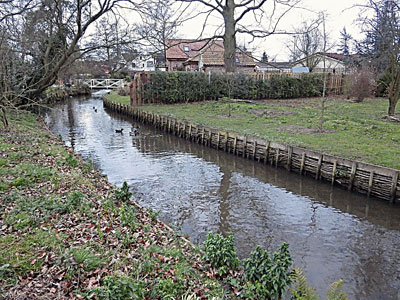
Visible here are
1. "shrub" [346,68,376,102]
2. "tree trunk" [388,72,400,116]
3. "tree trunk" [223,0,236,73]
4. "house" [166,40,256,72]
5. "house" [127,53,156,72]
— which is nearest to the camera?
"tree trunk" [388,72,400,116]

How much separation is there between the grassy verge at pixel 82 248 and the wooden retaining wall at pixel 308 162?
21.5 ft

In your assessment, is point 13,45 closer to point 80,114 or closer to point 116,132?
point 116,132

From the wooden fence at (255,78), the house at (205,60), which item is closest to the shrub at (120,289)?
the wooden fence at (255,78)

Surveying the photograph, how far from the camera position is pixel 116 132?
71.1 feet

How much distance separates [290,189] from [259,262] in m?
6.47

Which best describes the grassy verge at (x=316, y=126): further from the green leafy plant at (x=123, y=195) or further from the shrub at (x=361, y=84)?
the green leafy plant at (x=123, y=195)

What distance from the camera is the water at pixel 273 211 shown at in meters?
6.69

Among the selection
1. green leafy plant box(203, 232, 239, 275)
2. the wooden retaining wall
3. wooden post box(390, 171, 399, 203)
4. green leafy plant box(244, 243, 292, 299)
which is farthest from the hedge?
green leafy plant box(244, 243, 292, 299)

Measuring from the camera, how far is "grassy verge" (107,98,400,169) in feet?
39.3

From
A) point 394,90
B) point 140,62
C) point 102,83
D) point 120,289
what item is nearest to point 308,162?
point 120,289

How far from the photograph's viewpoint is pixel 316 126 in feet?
54.4

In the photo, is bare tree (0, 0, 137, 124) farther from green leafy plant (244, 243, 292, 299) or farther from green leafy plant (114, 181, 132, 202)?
green leafy plant (244, 243, 292, 299)

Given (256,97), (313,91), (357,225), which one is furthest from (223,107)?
(357,225)

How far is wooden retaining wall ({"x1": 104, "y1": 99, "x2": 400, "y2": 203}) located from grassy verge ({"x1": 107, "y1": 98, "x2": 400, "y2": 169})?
2.09 ft
